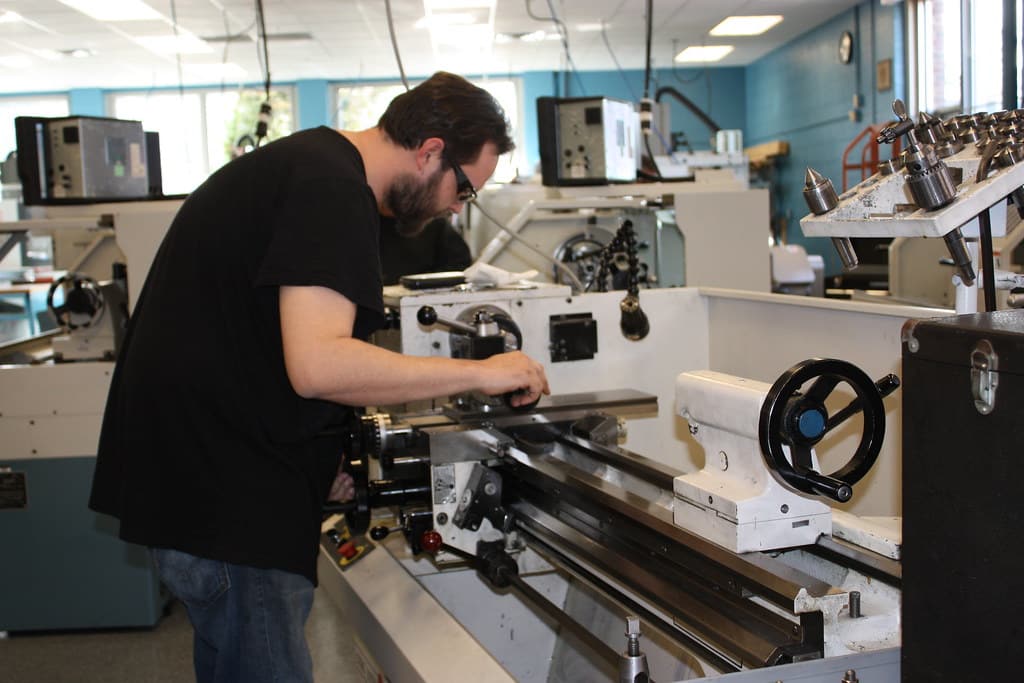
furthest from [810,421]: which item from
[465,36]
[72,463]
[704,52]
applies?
[704,52]

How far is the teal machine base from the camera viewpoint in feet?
8.86

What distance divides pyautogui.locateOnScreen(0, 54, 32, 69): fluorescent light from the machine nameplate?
657cm

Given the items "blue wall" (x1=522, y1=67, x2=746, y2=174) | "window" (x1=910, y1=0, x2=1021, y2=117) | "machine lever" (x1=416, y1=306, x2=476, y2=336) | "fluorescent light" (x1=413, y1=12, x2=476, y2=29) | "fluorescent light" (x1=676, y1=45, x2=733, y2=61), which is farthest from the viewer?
"blue wall" (x1=522, y1=67, x2=746, y2=174)

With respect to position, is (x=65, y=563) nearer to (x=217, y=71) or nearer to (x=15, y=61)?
(x=15, y=61)

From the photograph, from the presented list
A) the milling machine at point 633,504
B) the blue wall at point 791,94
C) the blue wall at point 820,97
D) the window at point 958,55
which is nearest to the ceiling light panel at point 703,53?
the blue wall at point 791,94

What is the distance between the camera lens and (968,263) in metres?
1.00

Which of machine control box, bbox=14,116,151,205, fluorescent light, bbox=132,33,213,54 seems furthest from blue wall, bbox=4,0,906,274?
machine control box, bbox=14,116,151,205

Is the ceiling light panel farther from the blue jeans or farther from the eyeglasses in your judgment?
the blue jeans

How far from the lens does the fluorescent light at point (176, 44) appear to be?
752 centimetres

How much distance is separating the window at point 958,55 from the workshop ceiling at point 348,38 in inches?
36.3

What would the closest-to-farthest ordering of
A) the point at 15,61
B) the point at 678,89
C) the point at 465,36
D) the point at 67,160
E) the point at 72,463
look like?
the point at 72,463 < the point at 67,160 < the point at 465,36 < the point at 15,61 < the point at 678,89

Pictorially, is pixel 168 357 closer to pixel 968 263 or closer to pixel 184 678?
pixel 968 263

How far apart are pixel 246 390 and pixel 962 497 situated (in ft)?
2.50

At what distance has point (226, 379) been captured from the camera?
112 centimetres
